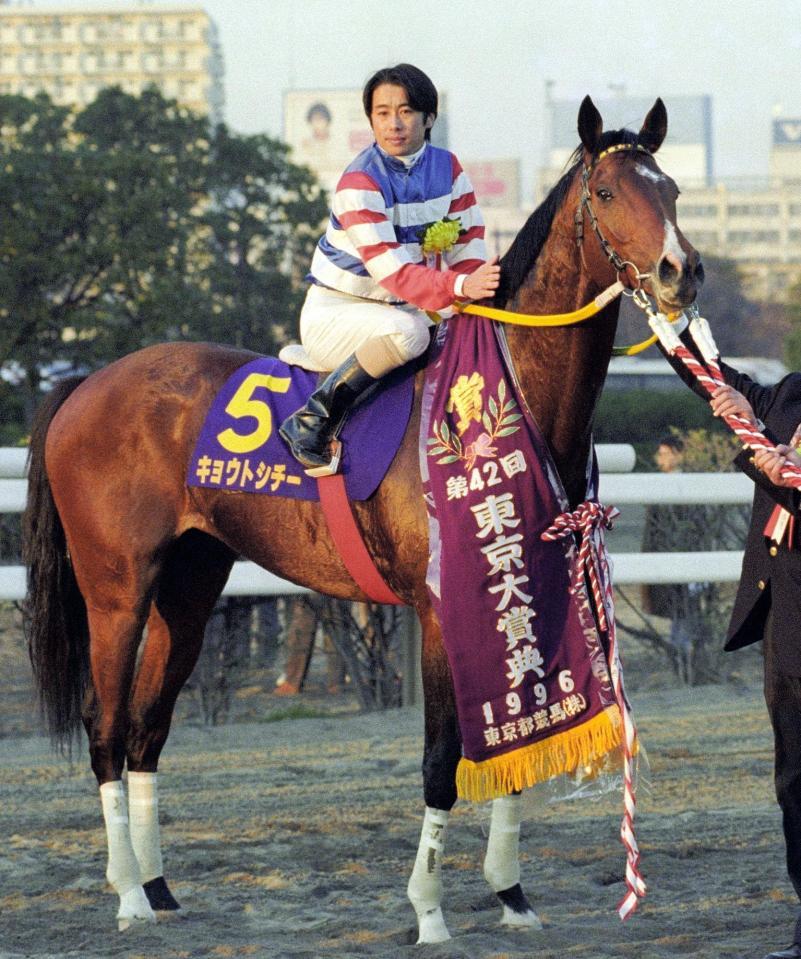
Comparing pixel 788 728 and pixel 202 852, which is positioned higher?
pixel 788 728

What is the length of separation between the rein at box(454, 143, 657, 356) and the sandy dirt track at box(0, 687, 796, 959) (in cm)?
140

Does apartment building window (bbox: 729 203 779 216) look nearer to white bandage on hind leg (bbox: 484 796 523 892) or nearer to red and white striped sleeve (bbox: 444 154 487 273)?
red and white striped sleeve (bbox: 444 154 487 273)

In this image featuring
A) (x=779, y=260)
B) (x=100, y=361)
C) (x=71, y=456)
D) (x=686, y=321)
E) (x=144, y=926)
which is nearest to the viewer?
(x=686, y=321)

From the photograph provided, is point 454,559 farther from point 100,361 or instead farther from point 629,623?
point 100,361

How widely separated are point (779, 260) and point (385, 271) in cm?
11935

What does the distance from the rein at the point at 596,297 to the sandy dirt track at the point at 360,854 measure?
55.2 inches

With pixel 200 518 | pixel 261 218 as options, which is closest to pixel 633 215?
pixel 200 518

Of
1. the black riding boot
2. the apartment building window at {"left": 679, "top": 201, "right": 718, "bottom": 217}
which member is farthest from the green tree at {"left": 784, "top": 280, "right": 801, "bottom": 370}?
the apartment building window at {"left": 679, "top": 201, "right": 718, "bottom": 217}

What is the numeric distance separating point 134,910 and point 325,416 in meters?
1.53

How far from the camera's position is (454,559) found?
4.07 metres

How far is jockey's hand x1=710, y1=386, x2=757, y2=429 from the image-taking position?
3.61 metres

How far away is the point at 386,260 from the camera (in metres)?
4.13

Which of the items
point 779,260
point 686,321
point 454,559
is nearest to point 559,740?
point 454,559

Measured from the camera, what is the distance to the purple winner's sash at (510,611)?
4.02 metres
